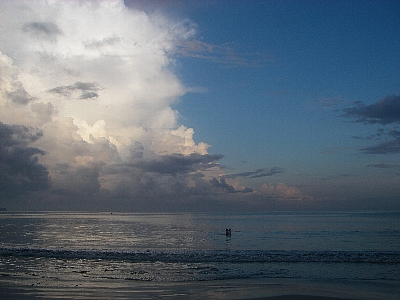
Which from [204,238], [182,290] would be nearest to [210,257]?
[182,290]

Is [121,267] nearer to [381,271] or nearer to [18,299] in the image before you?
[18,299]

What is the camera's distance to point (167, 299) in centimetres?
1465

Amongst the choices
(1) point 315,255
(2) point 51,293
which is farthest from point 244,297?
(1) point 315,255

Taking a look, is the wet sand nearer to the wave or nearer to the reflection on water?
the wave

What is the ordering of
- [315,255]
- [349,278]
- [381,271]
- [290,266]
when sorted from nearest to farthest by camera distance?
[349,278] < [381,271] < [290,266] < [315,255]

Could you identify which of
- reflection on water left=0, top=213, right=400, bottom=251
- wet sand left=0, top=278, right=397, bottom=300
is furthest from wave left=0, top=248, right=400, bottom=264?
wet sand left=0, top=278, right=397, bottom=300

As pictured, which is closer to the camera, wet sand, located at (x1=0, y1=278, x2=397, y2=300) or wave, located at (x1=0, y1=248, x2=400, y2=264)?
wet sand, located at (x1=0, y1=278, x2=397, y2=300)

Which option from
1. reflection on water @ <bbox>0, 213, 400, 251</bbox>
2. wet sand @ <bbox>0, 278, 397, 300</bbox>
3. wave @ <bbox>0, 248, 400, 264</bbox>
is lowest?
reflection on water @ <bbox>0, 213, 400, 251</bbox>

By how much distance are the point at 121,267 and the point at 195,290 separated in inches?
375

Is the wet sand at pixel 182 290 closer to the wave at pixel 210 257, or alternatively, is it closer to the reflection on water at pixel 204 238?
the wave at pixel 210 257

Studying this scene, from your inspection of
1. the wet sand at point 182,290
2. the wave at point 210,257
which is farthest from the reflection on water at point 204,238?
the wet sand at point 182,290

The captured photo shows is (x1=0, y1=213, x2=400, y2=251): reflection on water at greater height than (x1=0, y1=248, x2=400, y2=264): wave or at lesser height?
lesser

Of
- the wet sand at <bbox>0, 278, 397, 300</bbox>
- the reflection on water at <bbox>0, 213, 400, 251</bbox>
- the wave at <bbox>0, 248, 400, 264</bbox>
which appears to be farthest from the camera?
the reflection on water at <bbox>0, 213, 400, 251</bbox>

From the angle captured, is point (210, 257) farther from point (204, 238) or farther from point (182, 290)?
point (204, 238)
